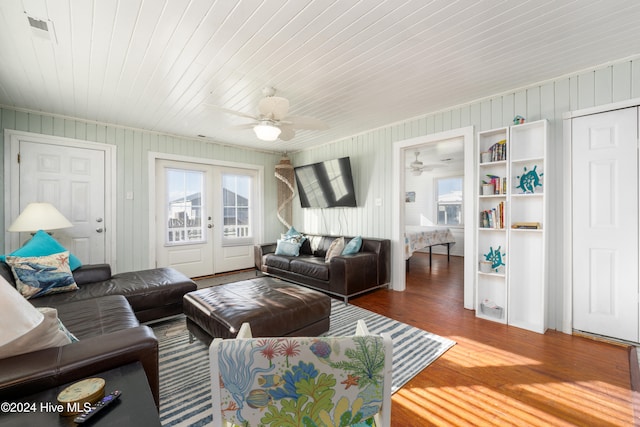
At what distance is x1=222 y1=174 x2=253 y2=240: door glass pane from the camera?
5.27m

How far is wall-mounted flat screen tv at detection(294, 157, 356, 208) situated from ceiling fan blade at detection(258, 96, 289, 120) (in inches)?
81.4

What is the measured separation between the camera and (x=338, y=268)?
3545 mm

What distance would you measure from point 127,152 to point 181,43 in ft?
9.36

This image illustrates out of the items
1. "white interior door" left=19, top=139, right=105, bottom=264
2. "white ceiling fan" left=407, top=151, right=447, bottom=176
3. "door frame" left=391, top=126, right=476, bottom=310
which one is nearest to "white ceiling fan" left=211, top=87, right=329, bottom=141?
"door frame" left=391, top=126, right=476, bottom=310

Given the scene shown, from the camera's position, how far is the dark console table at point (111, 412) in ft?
2.60

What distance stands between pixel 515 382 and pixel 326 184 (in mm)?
3650

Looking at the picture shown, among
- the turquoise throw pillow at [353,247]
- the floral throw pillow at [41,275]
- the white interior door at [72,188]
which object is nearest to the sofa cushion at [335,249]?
the turquoise throw pillow at [353,247]

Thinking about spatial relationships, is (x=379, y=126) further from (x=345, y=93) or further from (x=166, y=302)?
(x=166, y=302)

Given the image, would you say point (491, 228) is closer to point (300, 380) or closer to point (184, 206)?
point (300, 380)

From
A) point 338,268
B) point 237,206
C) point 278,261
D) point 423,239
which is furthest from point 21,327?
point 423,239

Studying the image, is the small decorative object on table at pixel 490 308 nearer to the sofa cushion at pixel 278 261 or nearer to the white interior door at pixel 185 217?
the sofa cushion at pixel 278 261

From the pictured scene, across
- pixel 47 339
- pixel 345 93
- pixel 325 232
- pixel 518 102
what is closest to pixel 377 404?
pixel 47 339

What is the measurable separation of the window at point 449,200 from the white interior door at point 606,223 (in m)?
4.61

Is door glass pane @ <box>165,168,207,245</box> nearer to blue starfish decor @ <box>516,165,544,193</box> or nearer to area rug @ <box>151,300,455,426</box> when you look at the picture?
area rug @ <box>151,300,455,426</box>
